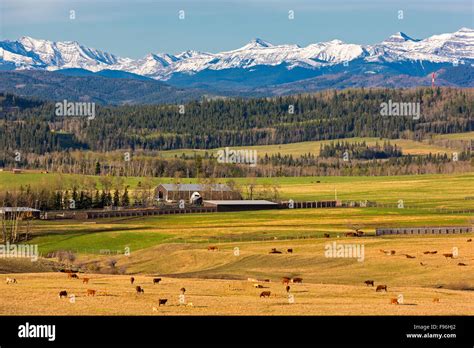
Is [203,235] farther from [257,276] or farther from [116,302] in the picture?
[116,302]

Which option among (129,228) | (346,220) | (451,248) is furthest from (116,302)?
(346,220)

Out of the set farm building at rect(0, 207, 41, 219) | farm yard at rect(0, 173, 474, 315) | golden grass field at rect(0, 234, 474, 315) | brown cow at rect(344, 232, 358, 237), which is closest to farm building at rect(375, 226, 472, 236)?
farm yard at rect(0, 173, 474, 315)

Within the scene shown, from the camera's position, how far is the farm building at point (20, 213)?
492 ft

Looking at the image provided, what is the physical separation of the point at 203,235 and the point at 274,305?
64.7 meters

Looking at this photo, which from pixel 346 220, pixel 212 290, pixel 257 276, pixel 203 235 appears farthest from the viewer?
pixel 346 220

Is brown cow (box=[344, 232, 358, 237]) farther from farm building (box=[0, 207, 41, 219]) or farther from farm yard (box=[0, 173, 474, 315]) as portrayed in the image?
farm building (box=[0, 207, 41, 219])

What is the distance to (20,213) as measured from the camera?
152m

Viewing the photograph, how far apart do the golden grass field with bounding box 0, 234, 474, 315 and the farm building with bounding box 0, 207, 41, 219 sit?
44013 mm

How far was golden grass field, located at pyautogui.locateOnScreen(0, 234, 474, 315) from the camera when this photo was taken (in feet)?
195

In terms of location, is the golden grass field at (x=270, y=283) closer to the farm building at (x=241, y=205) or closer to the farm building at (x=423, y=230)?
the farm building at (x=423, y=230)

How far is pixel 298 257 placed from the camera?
98000 millimetres

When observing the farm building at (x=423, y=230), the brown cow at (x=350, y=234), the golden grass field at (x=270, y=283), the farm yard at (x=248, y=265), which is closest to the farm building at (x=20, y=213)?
the farm yard at (x=248, y=265)

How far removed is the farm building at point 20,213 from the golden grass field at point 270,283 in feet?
144

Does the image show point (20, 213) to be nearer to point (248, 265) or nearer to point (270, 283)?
point (248, 265)
